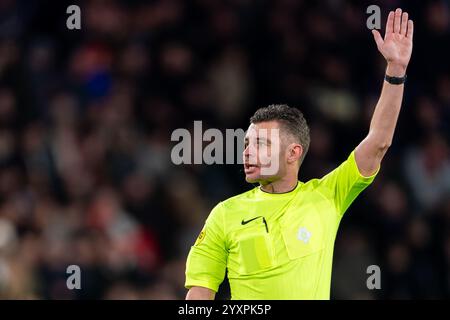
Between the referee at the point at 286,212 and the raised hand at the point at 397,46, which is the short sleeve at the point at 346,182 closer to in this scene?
the referee at the point at 286,212

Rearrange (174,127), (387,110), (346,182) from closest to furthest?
(387,110) < (346,182) < (174,127)


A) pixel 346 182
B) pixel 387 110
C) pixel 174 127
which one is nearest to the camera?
pixel 387 110

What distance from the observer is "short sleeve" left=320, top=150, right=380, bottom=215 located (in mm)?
4570

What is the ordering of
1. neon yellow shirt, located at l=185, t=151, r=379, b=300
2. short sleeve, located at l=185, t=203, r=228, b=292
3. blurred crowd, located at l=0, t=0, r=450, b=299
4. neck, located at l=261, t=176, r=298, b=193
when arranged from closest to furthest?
neon yellow shirt, located at l=185, t=151, r=379, b=300
short sleeve, located at l=185, t=203, r=228, b=292
neck, located at l=261, t=176, r=298, b=193
blurred crowd, located at l=0, t=0, r=450, b=299

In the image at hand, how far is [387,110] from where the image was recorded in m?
4.50

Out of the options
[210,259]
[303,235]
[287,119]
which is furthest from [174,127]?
[303,235]

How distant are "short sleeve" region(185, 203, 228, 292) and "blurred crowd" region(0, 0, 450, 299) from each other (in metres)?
3.44

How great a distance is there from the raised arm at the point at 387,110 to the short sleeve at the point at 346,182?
1.1 inches

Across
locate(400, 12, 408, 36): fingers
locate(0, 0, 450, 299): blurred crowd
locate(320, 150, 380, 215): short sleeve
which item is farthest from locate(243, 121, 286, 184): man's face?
locate(0, 0, 450, 299): blurred crowd

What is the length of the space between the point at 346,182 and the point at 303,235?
12.7 inches

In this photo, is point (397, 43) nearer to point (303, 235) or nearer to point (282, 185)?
point (282, 185)

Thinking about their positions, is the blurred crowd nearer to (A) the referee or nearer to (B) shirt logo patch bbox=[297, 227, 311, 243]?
(A) the referee

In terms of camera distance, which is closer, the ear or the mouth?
the mouth
